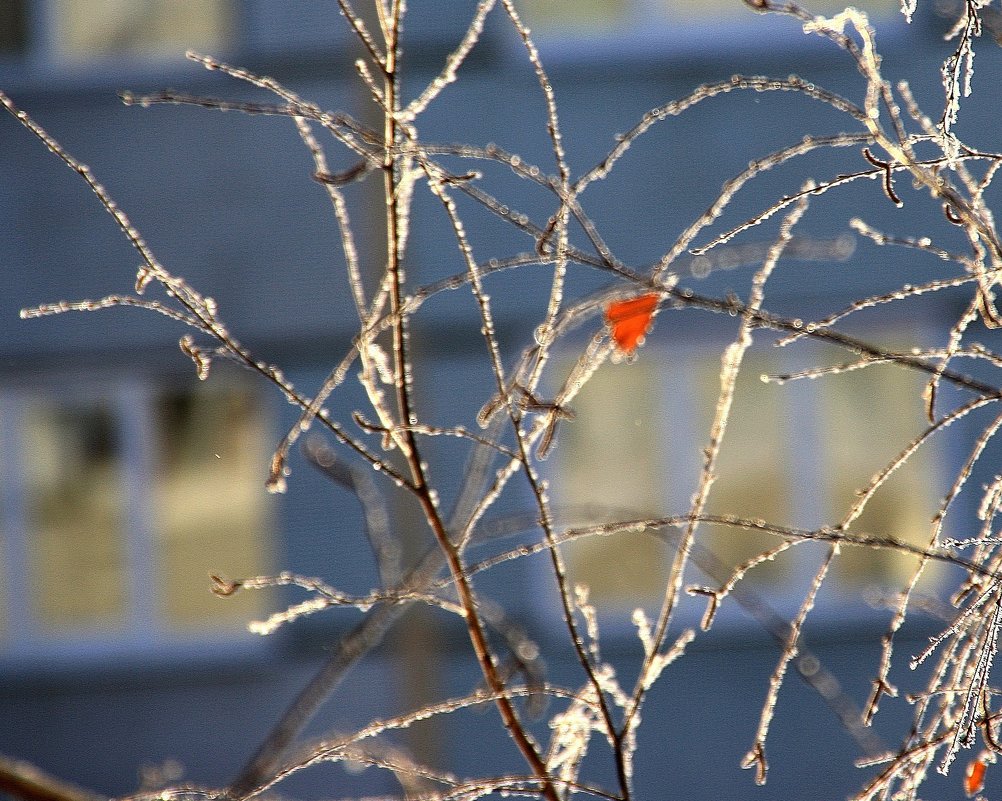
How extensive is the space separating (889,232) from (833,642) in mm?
1536

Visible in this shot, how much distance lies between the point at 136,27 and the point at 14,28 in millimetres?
472

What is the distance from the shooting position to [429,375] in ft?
14.9

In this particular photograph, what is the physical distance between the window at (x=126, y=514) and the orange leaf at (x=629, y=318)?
3.73 metres

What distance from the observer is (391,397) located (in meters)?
4.32

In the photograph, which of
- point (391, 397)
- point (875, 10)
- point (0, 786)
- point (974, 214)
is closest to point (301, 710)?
point (0, 786)

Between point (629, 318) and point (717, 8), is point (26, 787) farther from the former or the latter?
point (717, 8)

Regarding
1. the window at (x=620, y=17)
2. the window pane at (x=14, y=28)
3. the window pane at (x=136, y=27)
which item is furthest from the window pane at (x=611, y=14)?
the window pane at (x=14, y=28)

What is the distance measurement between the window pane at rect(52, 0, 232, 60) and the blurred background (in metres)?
0.01

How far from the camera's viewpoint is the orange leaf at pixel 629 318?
3.64 ft

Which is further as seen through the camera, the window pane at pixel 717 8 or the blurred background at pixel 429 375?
the window pane at pixel 717 8

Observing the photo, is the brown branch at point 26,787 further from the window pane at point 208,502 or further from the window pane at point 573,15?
the window pane at point 573,15

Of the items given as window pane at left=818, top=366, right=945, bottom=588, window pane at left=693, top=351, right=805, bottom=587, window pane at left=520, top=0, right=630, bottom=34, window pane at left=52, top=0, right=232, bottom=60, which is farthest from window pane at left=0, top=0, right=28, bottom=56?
window pane at left=818, top=366, right=945, bottom=588

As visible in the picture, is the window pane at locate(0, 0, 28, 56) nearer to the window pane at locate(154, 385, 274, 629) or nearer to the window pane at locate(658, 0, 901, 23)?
the window pane at locate(154, 385, 274, 629)

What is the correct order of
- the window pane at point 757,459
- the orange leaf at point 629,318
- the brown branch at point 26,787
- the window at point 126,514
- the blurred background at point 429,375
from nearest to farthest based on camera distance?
the brown branch at point 26,787, the orange leaf at point 629,318, the blurred background at point 429,375, the window pane at point 757,459, the window at point 126,514
